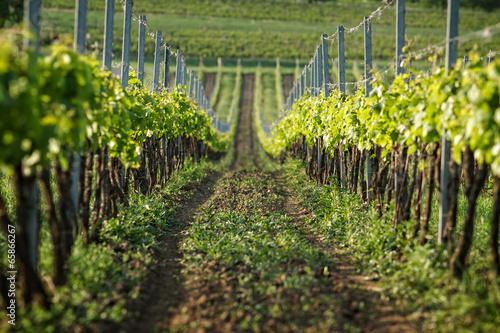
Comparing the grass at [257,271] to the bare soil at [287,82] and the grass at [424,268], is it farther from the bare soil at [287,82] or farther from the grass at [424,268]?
the bare soil at [287,82]

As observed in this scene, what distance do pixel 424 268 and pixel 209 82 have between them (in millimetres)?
57553

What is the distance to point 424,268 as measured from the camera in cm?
518

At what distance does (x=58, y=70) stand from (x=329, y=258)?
4.11 metres

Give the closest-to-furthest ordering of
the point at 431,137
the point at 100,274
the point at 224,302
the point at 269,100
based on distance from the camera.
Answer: the point at 224,302
the point at 100,274
the point at 431,137
the point at 269,100

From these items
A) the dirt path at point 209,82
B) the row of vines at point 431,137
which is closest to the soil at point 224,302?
the row of vines at point 431,137

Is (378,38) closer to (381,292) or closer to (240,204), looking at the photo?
(240,204)

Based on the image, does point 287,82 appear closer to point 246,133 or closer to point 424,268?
point 246,133

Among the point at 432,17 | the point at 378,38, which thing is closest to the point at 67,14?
the point at 378,38

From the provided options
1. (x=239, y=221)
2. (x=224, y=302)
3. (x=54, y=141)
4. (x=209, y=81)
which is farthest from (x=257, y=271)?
(x=209, y=81)

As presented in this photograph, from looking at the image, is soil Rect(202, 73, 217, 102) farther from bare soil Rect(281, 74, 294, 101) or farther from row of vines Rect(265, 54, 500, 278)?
row of vines Rect(265, 54, 500, 278)

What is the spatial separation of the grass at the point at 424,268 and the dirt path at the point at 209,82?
49453 millimetres

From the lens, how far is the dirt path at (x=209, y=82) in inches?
2287

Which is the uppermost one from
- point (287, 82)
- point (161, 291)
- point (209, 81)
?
point (287, 82)

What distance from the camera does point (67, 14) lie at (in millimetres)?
72750
